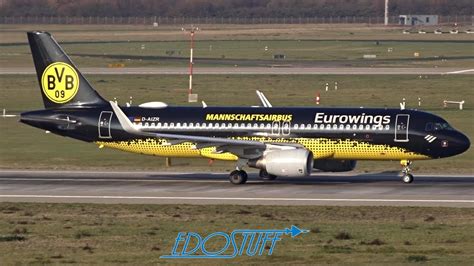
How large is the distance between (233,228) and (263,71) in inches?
3804

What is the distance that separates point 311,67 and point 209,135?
8877cm

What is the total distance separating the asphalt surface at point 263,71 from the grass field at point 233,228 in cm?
8661

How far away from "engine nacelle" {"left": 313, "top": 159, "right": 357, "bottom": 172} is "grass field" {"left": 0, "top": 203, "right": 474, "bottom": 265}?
32.7 feet

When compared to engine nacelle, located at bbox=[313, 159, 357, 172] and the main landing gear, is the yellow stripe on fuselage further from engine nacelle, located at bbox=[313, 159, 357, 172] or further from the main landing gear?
engine nacelle, located at bbox=[313, 159, 357, 172]

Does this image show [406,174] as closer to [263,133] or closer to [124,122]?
[263,133]

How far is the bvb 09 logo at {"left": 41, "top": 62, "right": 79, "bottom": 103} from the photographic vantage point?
58.2 metres

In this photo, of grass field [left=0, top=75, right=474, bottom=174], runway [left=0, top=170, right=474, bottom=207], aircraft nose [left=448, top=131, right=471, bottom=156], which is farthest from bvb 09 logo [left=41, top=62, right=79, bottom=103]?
aircraft nose [left=448, top=131, right=471, bottom=156]

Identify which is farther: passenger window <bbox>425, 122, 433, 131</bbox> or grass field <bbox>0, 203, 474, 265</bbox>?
passenger window <bbox>425, 122, 433, 131</bbox>

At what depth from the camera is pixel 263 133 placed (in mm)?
55188

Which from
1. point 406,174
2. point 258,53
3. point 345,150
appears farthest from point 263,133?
point 258,53

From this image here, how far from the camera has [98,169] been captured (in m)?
61.9

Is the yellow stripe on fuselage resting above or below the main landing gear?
above

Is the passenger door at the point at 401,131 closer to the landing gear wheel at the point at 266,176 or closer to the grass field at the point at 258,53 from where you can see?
the landing gear wheel at the point at 266,176

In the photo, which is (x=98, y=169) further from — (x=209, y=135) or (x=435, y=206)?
(x=435, y=206)
